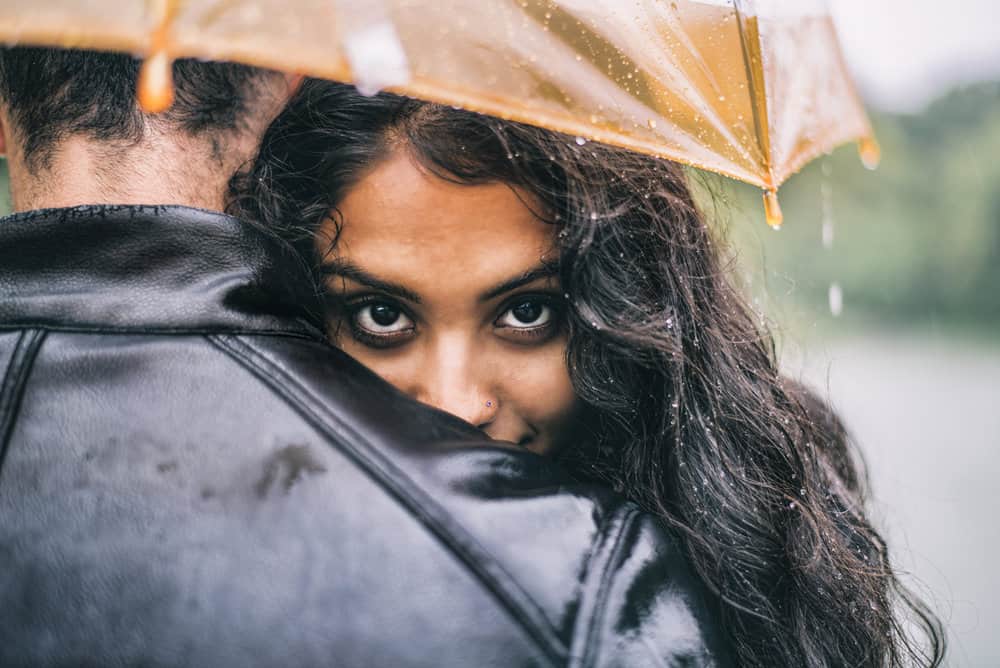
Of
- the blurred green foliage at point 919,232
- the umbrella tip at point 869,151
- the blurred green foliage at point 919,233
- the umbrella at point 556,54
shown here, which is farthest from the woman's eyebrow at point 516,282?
the blurred green foliage at point 919,232

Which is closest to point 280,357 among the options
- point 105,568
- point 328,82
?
point 105,568

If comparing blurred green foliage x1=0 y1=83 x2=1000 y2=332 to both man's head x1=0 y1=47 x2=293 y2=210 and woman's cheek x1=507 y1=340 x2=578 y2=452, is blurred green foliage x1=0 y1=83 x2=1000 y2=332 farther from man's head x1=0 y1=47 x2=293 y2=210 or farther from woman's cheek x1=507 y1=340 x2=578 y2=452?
man's head x1=0 y1=47 x2=293 y2=210

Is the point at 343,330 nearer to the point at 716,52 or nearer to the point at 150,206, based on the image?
the point at 150,206

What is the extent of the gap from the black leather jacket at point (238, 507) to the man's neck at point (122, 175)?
10 cm

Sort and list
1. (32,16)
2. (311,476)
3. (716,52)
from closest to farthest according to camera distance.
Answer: (32,16), (311,476), (716,52)

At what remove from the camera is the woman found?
1.66 metres

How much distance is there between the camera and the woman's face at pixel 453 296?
65.3 inches

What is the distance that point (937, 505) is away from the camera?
27.3 feet

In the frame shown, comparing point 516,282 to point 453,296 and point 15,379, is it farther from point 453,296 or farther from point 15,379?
point 15,379

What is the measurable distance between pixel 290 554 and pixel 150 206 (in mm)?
476

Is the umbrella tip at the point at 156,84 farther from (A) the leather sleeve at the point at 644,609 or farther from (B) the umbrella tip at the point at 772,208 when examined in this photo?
(B) the umbrella tip at the point at 772,208

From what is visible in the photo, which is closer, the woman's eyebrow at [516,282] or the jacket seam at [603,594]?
the jacket seam at [603,594]

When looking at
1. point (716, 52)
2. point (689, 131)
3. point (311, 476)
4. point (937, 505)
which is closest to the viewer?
point (311, 476)

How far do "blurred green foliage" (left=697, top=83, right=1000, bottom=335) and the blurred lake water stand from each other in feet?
16.5
